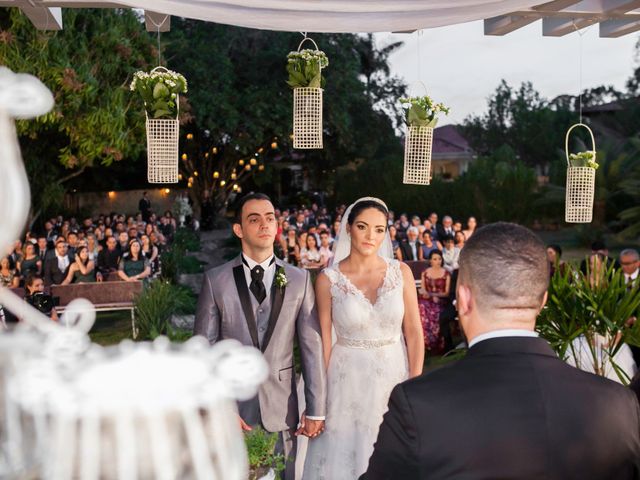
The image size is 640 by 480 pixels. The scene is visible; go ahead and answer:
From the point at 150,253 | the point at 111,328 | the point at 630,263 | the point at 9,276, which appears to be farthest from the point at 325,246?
the point at 630,263

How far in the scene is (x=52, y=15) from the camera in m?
4.83

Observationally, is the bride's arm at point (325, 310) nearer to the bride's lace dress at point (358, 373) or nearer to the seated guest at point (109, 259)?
the bride's lace dress at point (358, 373)

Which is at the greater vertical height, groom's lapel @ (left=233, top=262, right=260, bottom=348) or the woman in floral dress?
groom's lapel @ (left=233, top=262, right=260, bottom=348)

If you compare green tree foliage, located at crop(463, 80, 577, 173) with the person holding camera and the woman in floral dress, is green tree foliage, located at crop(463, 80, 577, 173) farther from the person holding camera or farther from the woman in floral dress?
the person holding camera

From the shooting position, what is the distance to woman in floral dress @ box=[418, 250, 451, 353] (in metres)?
9.76

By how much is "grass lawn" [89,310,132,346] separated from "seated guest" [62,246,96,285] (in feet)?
2.63

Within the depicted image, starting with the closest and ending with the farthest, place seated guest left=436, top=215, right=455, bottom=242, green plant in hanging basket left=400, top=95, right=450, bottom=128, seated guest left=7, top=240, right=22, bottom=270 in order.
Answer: green plant in hanging basket left=400, top=95, right=450, bottom=128, seated guest left=7, top=240, right=22, bottom=270, seated guest left=436, top=215, right=455, bottom=242

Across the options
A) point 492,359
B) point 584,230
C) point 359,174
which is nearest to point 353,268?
point 492,359

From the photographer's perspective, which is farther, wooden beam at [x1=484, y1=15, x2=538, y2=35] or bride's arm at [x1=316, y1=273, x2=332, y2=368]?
wooden beam at [x1=484, y1=15, x2=538, y2=35]

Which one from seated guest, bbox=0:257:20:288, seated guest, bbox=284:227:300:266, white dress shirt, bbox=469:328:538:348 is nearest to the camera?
white dress shirt, bbox=469:328:538:348

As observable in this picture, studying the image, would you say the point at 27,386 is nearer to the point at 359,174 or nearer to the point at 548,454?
the point at 548,454

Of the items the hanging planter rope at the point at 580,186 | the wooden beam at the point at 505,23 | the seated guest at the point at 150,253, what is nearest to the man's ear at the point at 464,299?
the wooden beam at the point at 505,23

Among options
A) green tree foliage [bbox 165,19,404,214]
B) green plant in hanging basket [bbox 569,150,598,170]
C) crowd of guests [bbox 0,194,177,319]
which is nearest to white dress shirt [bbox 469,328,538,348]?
green plant in hanging basket [bbox 569,150,598,170]

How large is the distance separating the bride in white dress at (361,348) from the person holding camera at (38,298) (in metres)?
5.73
